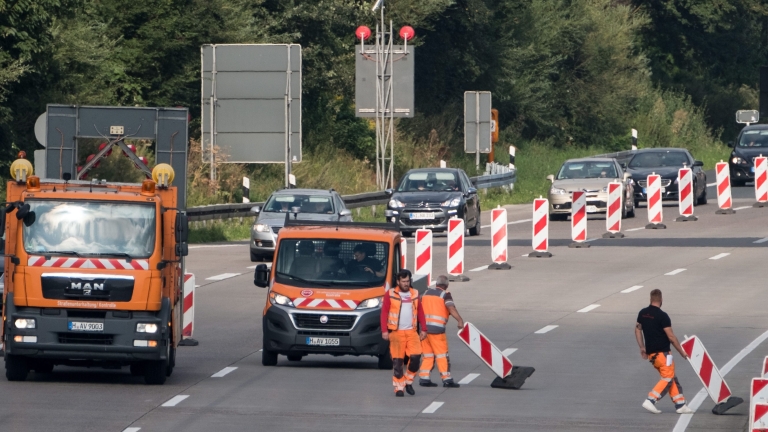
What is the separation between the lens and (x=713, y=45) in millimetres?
81750

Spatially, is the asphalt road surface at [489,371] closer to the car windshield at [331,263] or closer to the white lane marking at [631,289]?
Result: the white lane marking at [631,289]

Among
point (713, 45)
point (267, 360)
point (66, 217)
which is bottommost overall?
point (267, 360)

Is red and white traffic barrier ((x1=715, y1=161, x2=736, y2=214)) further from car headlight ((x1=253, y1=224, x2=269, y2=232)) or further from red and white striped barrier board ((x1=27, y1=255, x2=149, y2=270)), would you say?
red and white striped barrier board ((x1=27, y1=255, x2=149, y2=270))

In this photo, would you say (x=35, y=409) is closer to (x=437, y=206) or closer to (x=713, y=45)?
(x=437, y=206)

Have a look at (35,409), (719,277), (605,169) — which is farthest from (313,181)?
(35,409)

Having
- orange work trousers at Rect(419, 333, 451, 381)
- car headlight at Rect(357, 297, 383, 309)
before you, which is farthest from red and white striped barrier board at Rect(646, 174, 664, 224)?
orange work trousers at Rect(419, 333, 451, 381)

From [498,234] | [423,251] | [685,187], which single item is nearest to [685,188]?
[685,187]

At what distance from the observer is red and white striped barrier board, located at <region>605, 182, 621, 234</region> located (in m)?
35.3

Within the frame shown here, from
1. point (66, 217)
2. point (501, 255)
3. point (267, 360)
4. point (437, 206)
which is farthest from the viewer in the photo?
point (437, 206)

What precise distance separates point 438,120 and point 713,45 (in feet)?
86.8

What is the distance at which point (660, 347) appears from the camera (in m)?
15.8

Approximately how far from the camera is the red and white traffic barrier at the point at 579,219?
33156 millimetres

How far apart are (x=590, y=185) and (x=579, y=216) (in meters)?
6.63

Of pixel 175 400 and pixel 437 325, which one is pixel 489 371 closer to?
pixel 437 325
